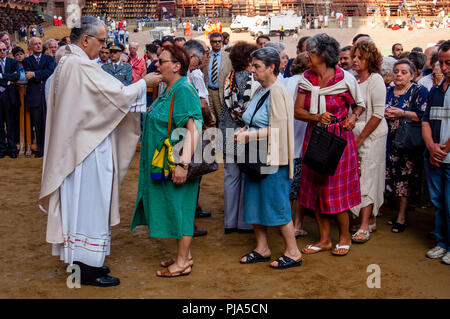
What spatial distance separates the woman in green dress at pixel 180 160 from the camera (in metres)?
3.80

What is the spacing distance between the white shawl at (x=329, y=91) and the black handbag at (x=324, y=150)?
0.57 feet

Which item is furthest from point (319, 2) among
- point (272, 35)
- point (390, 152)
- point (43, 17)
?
point (390, 152)

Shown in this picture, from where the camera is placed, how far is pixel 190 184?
3955mm

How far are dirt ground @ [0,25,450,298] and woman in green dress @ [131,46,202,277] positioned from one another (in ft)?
1.04

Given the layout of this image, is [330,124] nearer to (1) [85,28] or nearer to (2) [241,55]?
(2) [241,55]

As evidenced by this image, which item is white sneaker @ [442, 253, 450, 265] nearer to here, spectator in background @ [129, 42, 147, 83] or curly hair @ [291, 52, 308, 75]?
curly hair @ [291, 52, 308, 75]

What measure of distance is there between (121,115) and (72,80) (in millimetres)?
407

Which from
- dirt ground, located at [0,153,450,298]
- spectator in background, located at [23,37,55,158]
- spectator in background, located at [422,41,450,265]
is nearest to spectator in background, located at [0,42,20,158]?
spectator in background, located at [23,37,55,158]

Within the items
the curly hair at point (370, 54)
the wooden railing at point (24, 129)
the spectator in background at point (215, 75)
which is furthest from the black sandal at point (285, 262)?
the wooden railing at point (24, 129)

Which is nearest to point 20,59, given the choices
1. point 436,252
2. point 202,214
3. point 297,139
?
point 202,214


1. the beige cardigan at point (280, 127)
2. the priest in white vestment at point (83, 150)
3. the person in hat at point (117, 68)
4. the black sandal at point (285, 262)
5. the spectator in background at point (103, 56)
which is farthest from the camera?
the person in hat at point (117, 68)

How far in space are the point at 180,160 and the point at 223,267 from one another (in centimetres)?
99

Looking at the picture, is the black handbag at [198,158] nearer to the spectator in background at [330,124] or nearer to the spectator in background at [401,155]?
the spectator in background at [330,124]

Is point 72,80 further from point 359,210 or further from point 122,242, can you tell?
point 359,210
